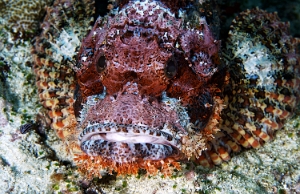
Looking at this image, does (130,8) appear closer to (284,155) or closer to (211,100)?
(211,100)

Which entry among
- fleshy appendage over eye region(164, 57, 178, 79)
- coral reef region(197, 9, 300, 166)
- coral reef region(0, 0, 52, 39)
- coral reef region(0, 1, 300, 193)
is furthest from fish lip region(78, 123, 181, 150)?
coral reef region(0, 0, 52, 39)

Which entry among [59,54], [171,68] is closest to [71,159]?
[59,54]

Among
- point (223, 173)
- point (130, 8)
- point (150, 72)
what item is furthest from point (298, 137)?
point (130, 8)

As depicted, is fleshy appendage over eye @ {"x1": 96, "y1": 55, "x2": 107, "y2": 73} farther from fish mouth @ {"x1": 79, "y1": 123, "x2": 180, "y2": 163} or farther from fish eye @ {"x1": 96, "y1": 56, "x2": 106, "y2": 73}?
fish mouth @ {"x1": 79, "y1": 123, "x2": 180, "y2": 163}

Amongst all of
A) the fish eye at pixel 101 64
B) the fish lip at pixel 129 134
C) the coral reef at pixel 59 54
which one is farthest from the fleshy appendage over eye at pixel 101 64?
the coral reef at pixel 59 54

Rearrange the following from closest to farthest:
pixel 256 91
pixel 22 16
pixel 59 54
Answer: pixel 256 91
pixel 59 54
pixel 22 16

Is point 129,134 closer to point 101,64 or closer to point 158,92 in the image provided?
point 158,92

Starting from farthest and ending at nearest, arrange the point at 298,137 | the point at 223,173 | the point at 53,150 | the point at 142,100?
the point at 298,137 → the point at 53,150 → the point at 223,173 → the point at 142,100

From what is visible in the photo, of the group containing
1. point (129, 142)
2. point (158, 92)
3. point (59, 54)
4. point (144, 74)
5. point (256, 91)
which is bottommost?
point (129, 142)
